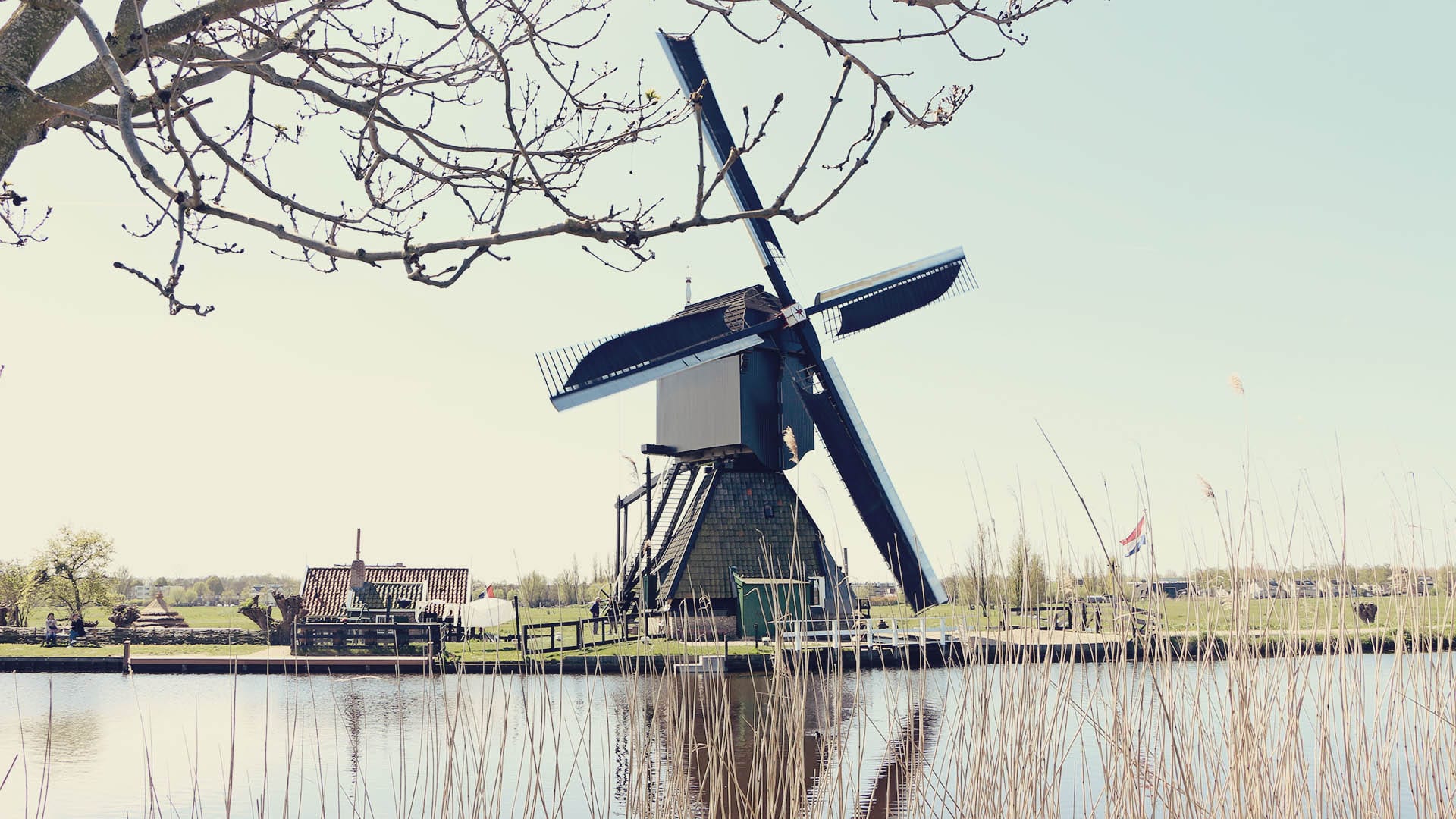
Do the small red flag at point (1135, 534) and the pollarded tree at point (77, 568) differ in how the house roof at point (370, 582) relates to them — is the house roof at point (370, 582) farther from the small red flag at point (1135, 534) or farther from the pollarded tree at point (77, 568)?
the small red flag at point (1135, 534)

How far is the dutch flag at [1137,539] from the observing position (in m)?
2.71

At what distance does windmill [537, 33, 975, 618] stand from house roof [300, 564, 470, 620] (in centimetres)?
537

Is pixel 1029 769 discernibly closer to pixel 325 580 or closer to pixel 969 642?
pixel 969 642

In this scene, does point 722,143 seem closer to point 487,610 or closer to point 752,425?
point 752,425

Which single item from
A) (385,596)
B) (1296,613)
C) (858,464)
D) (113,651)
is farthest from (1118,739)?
(385,596)

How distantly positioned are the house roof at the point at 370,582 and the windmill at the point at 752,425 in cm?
537

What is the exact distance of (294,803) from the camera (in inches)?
265

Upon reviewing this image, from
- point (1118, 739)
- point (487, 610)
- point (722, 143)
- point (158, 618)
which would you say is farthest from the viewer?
point (158, 618)

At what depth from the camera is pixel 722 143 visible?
15289 millimetres

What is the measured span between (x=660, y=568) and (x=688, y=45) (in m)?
8.02

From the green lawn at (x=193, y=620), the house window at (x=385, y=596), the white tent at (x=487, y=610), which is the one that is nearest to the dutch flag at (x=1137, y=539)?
the white tent at (x=487, y=610)

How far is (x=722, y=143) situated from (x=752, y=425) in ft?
14.2

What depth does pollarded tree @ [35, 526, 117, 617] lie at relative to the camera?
26250 mm

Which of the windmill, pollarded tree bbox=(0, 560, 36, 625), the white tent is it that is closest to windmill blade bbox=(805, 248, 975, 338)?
the windmill
